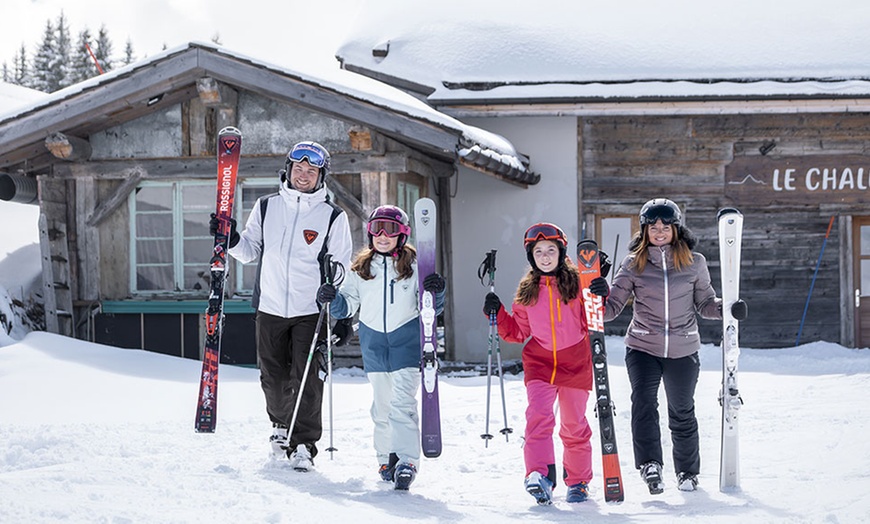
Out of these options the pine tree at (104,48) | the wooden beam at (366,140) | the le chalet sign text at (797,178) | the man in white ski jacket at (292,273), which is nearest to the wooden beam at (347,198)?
the wooden beam at (366,140)

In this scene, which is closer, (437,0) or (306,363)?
(306,363)

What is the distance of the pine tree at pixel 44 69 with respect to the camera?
48.2 metres

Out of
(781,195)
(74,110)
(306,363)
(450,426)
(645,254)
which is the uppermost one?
(74,110)

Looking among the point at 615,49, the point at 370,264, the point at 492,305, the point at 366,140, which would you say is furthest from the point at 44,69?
the point at 492,305

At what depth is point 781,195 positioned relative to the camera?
12398mm

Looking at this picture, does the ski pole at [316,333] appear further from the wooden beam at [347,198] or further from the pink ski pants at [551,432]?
the wooden beam at [347,198]

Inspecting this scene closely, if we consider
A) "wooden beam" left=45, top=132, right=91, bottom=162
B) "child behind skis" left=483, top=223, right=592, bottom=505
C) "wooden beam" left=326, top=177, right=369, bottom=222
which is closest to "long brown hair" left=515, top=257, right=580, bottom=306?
"child behind skis" left=483, top=223, right=592, bottom=505

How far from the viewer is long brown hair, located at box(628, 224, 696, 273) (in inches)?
195

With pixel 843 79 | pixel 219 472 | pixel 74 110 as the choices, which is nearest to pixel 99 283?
pixel 74 110

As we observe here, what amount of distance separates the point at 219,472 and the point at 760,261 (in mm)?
9209

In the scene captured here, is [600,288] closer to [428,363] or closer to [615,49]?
[428,363]

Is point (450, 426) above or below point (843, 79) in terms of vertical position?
below

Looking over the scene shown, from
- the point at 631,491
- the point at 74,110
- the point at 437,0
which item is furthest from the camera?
the point at 437,0

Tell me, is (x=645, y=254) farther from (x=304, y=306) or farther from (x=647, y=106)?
(x=647, y=106)
